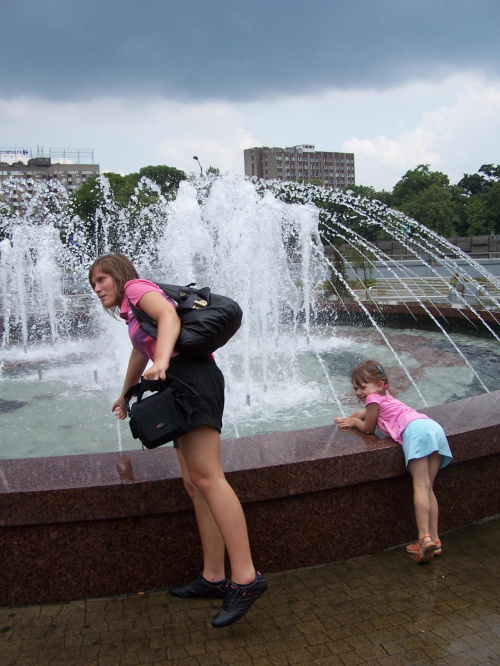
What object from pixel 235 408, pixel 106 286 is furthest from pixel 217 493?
pixel 235 408

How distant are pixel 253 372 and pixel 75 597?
5.50 meters

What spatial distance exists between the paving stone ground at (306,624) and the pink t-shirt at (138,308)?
1125mm

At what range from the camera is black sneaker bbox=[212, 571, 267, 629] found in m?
2.60

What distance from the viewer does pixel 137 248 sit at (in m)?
37.0

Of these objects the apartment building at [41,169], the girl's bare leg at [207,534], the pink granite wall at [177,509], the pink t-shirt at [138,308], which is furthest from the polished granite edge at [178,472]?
the apartment building at [41,169]

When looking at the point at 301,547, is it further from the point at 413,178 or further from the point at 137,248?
the point at 413,178

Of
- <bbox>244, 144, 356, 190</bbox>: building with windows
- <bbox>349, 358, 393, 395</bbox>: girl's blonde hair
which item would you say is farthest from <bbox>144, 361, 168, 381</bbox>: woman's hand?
<bbox>244, 144, 356, 190</bbox>: building with windows

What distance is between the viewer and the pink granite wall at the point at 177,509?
9.52ft

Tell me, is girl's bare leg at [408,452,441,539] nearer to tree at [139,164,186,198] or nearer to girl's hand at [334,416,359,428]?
girl's hand at [334,416,359,428]

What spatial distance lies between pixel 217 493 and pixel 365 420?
115cm

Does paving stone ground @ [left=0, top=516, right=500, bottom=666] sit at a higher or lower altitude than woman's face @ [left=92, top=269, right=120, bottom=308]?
lower

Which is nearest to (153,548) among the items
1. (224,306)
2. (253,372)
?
(224,306)

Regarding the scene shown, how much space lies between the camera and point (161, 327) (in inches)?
97.3

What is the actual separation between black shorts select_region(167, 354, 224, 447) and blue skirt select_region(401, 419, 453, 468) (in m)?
1.10
